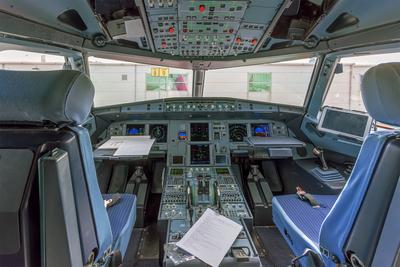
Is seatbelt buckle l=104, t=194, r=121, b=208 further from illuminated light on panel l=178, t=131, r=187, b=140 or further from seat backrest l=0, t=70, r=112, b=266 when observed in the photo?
illuminated light on panel l=178, t=131, r=187, b=140

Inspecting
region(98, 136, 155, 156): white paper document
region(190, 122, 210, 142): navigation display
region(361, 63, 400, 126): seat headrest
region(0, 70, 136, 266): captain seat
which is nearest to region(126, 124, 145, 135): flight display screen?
region(98, 136, 155, 156): white paper document

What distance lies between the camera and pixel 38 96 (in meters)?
0.87

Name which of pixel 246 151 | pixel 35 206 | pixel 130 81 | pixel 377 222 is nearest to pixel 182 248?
pixel 35 206

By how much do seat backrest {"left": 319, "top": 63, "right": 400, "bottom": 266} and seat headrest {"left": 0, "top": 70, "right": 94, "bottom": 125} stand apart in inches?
44.0

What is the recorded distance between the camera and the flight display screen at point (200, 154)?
2.96 m

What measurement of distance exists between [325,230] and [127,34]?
83.7 inches

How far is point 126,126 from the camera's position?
3.10 metres

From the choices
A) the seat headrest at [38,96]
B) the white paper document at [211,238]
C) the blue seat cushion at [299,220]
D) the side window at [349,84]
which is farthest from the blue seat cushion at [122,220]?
the side window at [349,84]

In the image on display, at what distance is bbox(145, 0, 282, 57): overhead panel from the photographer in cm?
177

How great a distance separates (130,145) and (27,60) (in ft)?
3.95

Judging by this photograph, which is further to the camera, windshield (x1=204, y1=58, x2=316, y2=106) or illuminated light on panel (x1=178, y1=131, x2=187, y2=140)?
windshield (x1=204, y1=58, x2=316, y2=106)

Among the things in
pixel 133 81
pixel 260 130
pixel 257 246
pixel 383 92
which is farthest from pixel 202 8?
pixel 257 246

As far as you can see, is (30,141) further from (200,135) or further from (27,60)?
(200,135)

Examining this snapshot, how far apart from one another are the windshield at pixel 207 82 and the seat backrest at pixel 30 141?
2281mm
